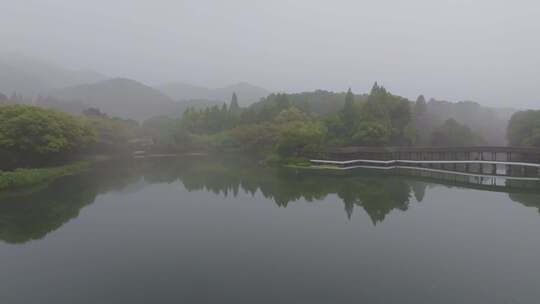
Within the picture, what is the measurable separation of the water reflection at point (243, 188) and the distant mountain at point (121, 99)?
387ft

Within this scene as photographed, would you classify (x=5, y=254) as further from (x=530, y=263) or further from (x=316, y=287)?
(x=530, y=263)

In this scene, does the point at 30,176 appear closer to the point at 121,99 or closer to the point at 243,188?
the point at 243,188

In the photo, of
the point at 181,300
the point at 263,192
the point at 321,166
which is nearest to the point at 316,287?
the point at 181,300

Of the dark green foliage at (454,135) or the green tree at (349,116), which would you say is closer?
the dark green foliage at (454,135)

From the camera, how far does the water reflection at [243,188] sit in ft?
50.9

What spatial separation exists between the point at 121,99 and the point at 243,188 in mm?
150313

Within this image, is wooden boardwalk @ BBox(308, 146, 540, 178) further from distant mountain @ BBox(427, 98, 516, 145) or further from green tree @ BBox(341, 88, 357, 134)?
distant mountain @ BBox(427, 98, 516, 145)

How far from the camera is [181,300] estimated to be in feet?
26.2

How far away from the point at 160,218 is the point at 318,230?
27.2 ft

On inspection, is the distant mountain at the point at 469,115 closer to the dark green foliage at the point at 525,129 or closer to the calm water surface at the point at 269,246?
the dark green foliage at the point at 525,129

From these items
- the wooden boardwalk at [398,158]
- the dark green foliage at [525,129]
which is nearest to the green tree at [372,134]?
the wooden boardwalk at [398,158]

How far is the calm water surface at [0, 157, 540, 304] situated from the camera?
8430mm

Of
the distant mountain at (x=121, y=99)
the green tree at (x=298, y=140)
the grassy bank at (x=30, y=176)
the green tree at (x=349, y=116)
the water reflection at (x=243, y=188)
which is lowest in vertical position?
the water reflection at (x=243, y=188)

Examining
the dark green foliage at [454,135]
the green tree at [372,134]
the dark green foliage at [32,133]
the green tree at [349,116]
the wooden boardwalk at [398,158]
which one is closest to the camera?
the dark green foliage at [32,133]
